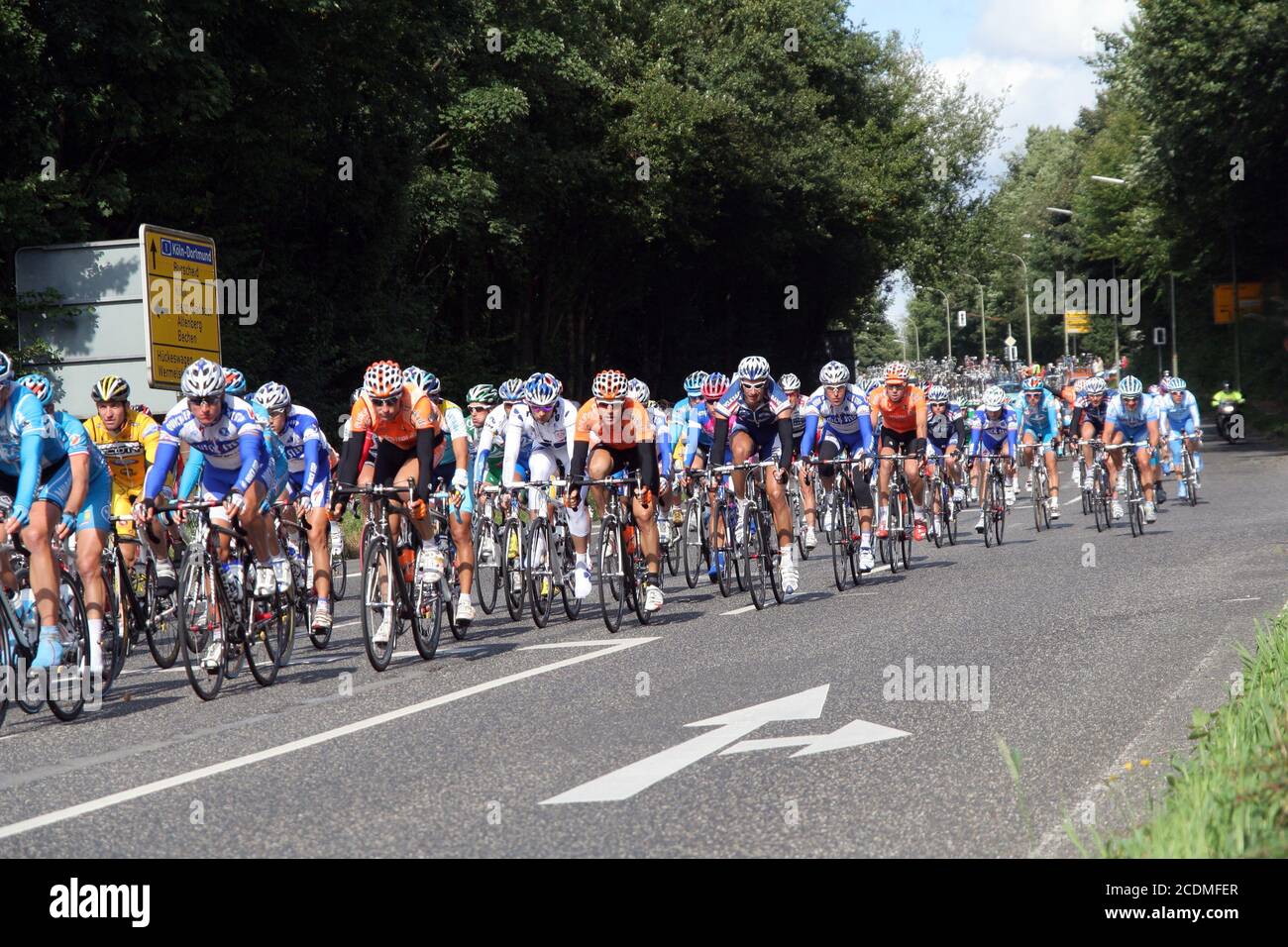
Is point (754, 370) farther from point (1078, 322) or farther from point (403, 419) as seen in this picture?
point (1078, 322)

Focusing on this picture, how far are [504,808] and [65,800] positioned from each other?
1950 millimetres

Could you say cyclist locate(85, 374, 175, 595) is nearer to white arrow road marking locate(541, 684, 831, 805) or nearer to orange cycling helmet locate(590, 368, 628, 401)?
orange cycling helmet locate(590, 368, 628, 401)

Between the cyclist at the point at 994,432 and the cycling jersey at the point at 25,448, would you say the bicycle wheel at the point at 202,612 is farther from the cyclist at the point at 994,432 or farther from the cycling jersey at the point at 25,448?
the cyclist at the point at 994,432

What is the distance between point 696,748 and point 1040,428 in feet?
54.3

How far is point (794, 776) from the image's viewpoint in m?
7.24

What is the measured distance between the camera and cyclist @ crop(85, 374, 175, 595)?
13.6 m

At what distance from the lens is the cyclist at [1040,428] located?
23.0 metres

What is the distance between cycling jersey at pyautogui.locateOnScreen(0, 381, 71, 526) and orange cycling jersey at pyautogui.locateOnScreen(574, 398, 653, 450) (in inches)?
165

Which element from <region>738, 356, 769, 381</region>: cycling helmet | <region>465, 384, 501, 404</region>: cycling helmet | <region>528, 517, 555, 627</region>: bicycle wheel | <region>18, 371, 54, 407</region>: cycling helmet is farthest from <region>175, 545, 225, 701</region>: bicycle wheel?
<region>465, 384, 501, 404</region>: cycling helmet

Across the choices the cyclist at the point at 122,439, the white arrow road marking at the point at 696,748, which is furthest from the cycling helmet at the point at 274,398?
the white arrow road marking at the point at 696,748

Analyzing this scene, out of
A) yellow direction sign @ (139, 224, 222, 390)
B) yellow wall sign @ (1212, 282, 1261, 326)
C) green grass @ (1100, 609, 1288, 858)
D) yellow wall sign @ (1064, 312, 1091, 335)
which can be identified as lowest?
green grass @ (1100, 609, 1288, 858)

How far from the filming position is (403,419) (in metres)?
11.9

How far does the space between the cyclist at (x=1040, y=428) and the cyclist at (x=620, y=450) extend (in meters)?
10.5

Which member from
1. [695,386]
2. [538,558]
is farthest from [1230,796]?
[695,386]
